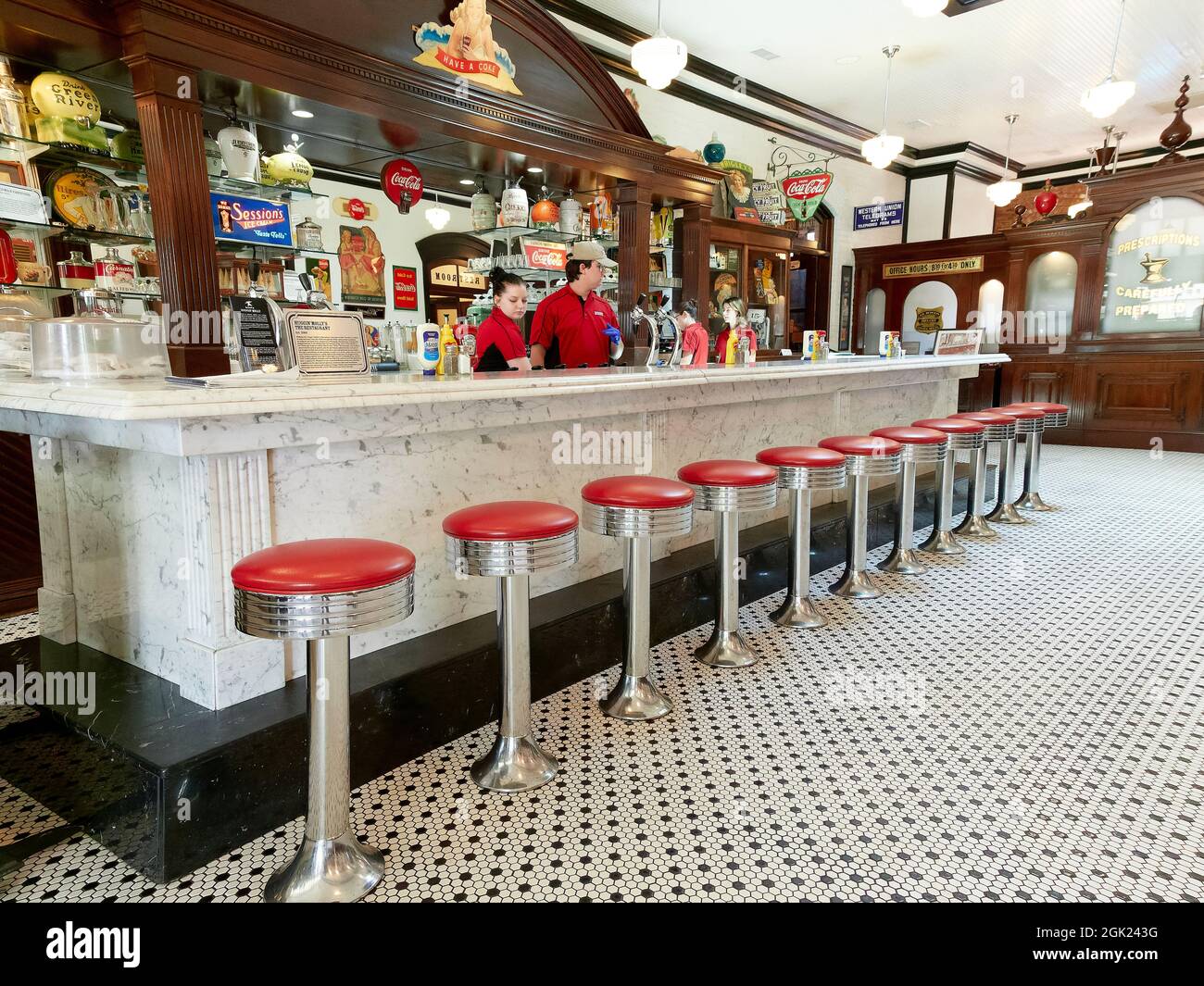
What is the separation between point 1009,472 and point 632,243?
3.20 metres

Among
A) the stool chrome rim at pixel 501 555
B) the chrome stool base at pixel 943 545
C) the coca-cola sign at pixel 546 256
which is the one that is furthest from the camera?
the coca-cola sign at pixel 546 256

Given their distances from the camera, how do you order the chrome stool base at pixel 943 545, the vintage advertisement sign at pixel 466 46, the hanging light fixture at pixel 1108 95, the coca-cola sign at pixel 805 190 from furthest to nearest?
the coca-cola sign at pixel 805 190 < the hanging light fixture at pixel 1108 95 < the chrome stool base at pixel 943 545 < the vintage advertisement sign at pixel 466 46

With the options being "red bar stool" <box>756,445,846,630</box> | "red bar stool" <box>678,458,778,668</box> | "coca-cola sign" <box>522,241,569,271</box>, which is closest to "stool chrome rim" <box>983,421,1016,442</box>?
"red bar stool" <box>756,445,846,630</box>

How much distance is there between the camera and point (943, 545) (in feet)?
14.3

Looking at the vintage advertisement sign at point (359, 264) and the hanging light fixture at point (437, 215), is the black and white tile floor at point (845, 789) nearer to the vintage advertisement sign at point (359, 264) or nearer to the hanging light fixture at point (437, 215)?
the vintage advertisement sign at point (359, 264)

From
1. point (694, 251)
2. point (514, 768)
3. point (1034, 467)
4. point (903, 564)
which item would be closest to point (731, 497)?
point (514, 768)

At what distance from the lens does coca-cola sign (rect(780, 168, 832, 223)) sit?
7.37m

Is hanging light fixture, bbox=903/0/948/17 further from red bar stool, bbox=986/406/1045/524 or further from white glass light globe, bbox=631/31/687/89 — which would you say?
red bar stool, bbox=986/406/1045/524

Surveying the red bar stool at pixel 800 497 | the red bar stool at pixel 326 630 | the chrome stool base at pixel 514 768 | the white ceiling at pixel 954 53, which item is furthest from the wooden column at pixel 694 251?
the red bar stool at pixel 326 630

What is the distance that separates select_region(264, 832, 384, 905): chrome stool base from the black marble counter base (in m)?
0.24

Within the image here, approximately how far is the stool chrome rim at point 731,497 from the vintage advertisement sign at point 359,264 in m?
4.00

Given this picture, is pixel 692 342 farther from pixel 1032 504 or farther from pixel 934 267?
pixel 934 267

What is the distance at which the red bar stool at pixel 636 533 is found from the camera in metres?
2.24
